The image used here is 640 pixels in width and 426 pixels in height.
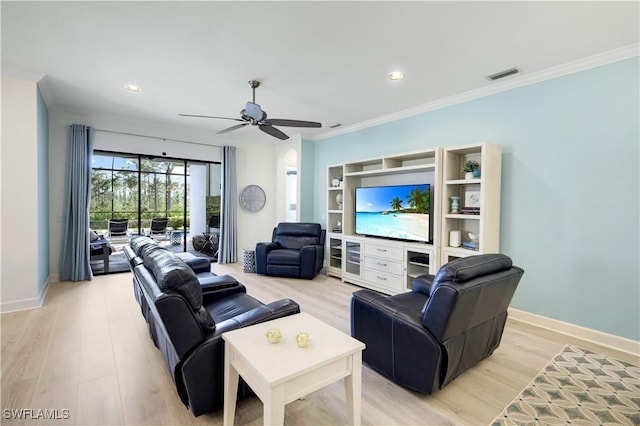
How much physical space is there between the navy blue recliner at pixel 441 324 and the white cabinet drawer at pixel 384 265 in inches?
70.8

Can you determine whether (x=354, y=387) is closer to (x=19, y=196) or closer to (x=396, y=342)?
(x=396, y=342)

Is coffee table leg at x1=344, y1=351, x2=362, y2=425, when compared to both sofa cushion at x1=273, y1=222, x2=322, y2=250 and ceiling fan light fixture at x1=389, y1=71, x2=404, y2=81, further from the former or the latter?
sofa cushion at x1=273, y1=222, x2=322, y2=250

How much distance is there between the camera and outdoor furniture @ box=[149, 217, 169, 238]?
6145mm

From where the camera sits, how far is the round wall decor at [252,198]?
6684mm

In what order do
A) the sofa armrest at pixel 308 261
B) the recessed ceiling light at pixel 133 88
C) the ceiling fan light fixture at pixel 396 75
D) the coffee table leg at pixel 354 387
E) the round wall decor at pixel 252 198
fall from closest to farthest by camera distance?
the coffee table leg at pixel 354 387, the ceiling fan light fixture at pixel 396 75, the recessed ceiling light at pixel 133 88, the sofa armrest at pixel 308 261, the round wall decor at pixel 252 198

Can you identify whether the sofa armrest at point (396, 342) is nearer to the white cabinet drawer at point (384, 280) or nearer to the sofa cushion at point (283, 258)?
the white cabinet drawer at point (384, 280)

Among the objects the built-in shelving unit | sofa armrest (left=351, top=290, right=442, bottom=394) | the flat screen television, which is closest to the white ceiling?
the built-in shelving unit

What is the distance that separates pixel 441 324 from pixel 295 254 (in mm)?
3553

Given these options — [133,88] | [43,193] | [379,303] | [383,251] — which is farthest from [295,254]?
[43,193]

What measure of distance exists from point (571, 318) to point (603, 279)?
0.52 meters

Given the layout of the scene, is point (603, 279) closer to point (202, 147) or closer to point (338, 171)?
point (338, 171)

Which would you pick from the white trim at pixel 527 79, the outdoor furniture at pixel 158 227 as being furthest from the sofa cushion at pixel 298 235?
the outdoor furniture at pixel 158 227

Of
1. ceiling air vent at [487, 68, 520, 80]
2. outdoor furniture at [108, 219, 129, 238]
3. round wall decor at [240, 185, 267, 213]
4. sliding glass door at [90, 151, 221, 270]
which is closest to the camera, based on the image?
ceiling air vent at [487, 68, 520, 80]

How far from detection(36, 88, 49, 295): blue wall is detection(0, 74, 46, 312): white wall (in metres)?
0.13
